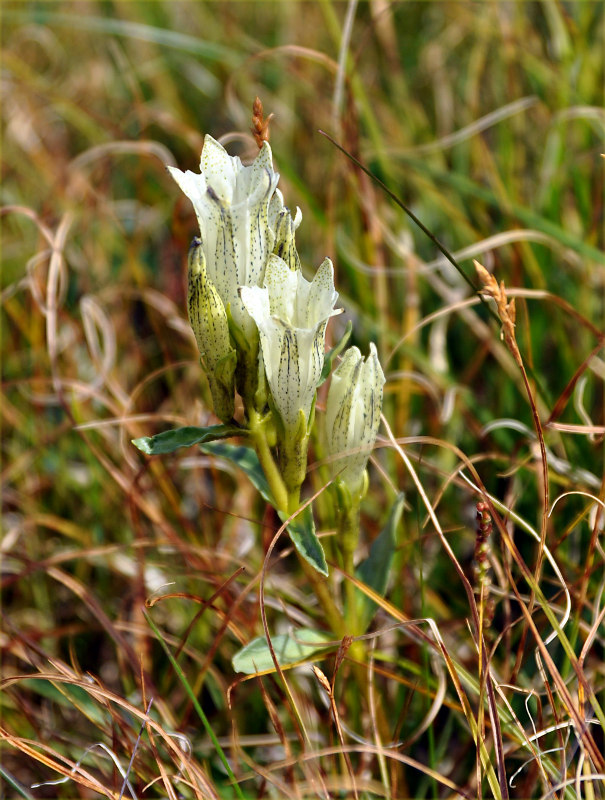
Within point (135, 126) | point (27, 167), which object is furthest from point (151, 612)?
point (135, 126)

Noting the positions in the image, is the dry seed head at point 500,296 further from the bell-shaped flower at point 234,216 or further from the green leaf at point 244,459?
the green leaf at point 244,459

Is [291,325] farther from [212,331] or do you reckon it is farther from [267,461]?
[267,461]

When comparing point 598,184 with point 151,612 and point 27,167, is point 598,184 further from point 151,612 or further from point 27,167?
point 27,167

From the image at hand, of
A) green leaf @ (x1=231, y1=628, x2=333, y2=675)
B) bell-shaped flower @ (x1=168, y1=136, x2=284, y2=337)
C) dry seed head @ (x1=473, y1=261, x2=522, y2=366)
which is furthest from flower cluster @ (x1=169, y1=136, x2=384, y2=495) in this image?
green leaf @ (x1=231, y1=628, x2=333, y2=675)

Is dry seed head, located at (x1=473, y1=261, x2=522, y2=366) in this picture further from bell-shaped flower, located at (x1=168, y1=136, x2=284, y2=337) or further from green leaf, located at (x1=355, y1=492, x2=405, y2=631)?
green leaf, located at (x1=355, y1=492, x2=405, y2=631)

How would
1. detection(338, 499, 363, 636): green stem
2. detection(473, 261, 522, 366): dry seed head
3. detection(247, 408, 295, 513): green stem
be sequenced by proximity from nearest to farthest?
detection(473, 261, 522, 366): dry seed head < detection(247, 408, 295, 513): green stem < detection(338, 499, 363, 636): green stem

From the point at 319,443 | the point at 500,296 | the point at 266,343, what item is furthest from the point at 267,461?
the point at 500,296
